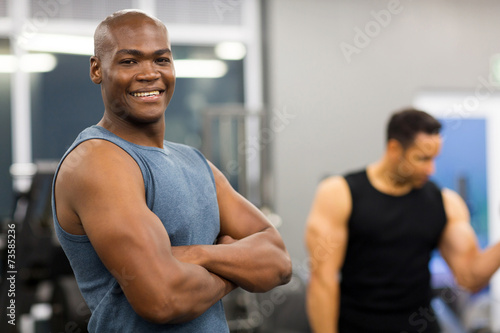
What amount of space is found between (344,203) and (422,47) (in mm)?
3923

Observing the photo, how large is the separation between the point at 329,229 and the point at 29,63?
3.83 meters

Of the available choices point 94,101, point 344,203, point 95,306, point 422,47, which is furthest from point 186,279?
point 422,47

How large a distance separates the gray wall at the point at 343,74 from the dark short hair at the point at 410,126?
9.36 feet

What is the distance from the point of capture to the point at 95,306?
3.56 feet

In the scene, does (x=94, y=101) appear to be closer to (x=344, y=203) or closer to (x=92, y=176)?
(x=344, y=203)

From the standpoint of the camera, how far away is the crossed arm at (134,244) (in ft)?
Answer: 3.14

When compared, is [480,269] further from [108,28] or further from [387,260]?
[108,28]

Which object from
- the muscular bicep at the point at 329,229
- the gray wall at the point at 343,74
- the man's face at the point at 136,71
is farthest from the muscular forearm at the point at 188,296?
the gray wall at the point at 343,74

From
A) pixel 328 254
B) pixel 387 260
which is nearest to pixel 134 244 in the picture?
pixel 328 254

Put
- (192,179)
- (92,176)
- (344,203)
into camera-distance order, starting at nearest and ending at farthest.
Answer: (92,176)
(192,179)
(344,203)

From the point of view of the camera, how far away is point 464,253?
233 cm

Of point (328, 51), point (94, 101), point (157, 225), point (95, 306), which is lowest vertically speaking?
point (95, 306)

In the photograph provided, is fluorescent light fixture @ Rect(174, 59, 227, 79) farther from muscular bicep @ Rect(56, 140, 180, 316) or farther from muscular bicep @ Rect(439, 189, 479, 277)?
muscular bicep @ Rect(56, 140, 180, 316)

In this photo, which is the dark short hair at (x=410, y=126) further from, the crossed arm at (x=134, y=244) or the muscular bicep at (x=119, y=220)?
the muscular bicep at (x=119, y=220)
